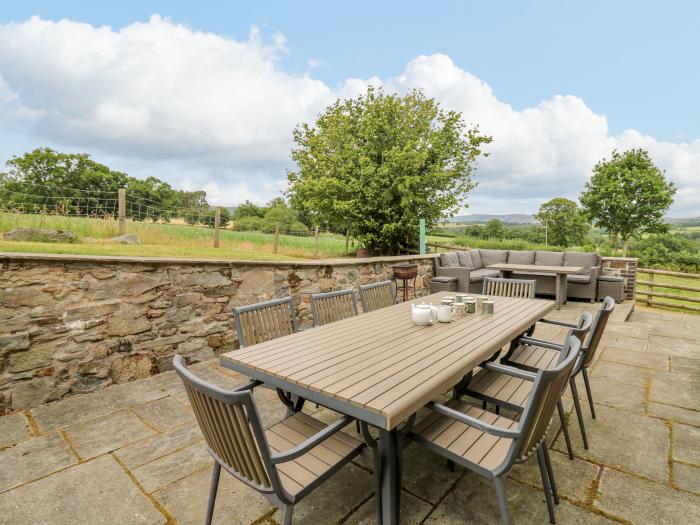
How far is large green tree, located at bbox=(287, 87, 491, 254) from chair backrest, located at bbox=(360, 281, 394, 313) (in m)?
7.05

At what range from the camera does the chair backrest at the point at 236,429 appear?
1.00 metres

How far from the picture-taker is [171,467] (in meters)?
1.79

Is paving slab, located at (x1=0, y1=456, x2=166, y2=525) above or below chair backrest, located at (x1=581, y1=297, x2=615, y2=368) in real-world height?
below

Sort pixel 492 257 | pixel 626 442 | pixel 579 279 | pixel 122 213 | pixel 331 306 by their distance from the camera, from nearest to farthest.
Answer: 1. pixel 626 442
2. pixel 331 306
3. pixel 579 279
4. pixel 122 213
5. pixel 492 257

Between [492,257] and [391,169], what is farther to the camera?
[391,169]

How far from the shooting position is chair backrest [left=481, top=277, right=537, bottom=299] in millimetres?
3590

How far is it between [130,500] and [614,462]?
249 centimetres

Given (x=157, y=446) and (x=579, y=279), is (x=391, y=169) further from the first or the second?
(x=157, y=446)

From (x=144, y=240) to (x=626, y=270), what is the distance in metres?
10.2

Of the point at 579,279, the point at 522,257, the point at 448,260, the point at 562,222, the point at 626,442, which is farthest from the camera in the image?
the point at 562,222

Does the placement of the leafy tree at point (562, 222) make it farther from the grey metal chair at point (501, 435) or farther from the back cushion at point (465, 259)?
the grey metal chair at point (501, 435)

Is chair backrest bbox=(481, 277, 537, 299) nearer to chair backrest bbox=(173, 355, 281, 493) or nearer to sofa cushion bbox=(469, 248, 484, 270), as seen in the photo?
chair backrest bbox=(173, 355, 281, 493)

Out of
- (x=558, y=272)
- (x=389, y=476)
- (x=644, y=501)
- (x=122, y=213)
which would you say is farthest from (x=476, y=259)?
(x=122, y=213)

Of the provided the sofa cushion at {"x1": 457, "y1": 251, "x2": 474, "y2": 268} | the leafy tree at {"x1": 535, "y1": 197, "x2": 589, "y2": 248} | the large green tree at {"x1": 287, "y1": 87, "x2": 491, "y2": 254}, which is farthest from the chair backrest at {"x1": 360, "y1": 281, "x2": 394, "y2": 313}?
the leafy tree at {"x1": 535, "y1": 197, "x2": 589, "y2": 248}
